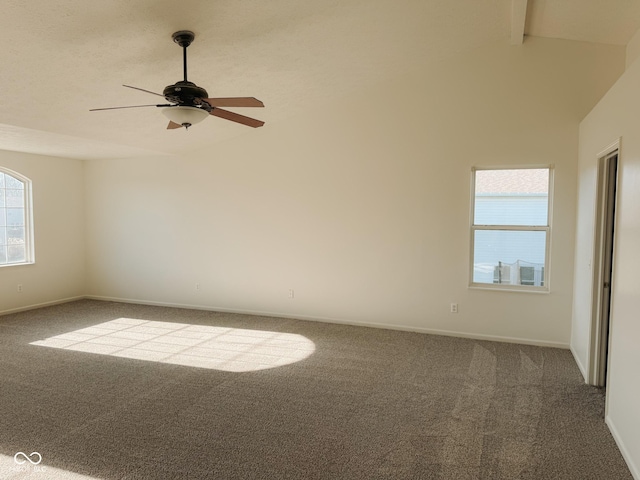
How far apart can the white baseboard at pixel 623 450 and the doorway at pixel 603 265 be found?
2.52 feet

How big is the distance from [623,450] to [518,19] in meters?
3.68

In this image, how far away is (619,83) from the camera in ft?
9.98

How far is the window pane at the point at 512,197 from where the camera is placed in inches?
187

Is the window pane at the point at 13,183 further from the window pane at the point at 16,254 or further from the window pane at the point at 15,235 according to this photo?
the window pane at the point at 16,254

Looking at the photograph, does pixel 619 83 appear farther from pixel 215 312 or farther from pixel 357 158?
pixel 215 312

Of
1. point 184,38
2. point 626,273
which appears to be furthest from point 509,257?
point 184,38

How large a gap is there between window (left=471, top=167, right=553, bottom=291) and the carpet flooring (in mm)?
799

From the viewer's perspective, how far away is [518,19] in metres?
4.05

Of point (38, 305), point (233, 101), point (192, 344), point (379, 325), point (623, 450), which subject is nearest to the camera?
point (623, 450)

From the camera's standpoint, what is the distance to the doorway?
354 cm

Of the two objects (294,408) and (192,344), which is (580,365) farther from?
Answer: (192,344)

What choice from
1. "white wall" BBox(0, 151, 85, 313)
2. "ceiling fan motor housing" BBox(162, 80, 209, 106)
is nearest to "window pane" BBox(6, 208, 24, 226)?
"white wall" BBox(0, 151, 85, 313)

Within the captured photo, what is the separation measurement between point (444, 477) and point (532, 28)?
14.2 ft

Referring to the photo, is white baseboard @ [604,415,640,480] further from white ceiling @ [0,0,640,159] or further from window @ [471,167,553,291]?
white ceiling @ [0,0,640,159]
